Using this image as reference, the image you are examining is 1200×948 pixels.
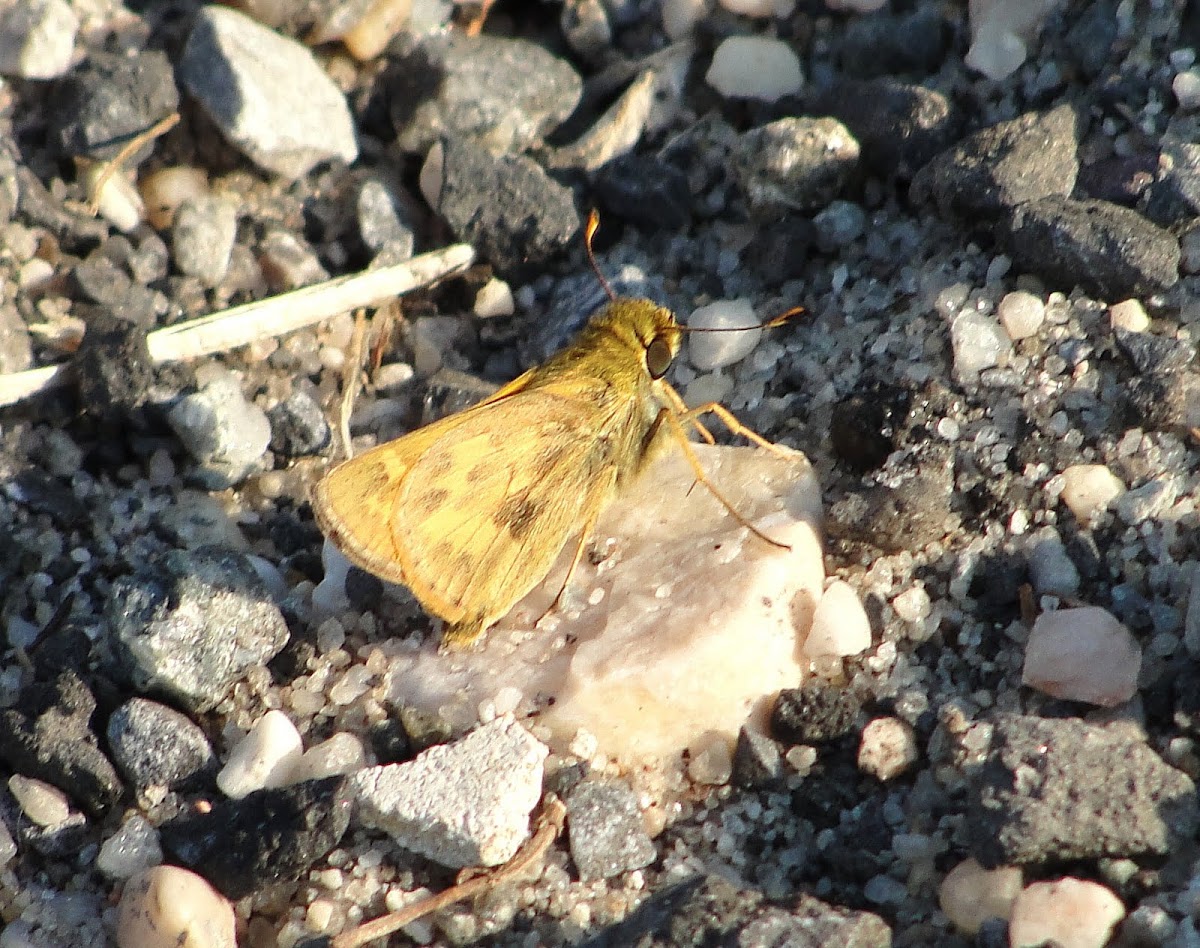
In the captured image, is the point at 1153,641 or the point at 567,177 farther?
the point at 567,177

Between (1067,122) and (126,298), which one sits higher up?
(1067,122)

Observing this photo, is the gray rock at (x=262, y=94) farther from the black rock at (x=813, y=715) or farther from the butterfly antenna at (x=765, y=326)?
the black rock at (x=813, y=715)

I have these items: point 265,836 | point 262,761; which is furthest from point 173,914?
point 262,761

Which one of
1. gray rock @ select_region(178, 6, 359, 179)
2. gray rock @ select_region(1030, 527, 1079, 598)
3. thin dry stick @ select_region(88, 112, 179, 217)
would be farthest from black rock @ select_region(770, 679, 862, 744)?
thin dry stick @ select_region(88, 112, 179, 217)

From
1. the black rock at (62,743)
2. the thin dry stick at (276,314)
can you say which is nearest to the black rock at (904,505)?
the thin dry stick at (276,314)

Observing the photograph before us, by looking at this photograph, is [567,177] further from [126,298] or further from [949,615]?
[949,615]

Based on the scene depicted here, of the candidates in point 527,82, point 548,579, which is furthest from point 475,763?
point 527,82

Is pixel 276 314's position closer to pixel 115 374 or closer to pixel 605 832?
pixel 115 374
